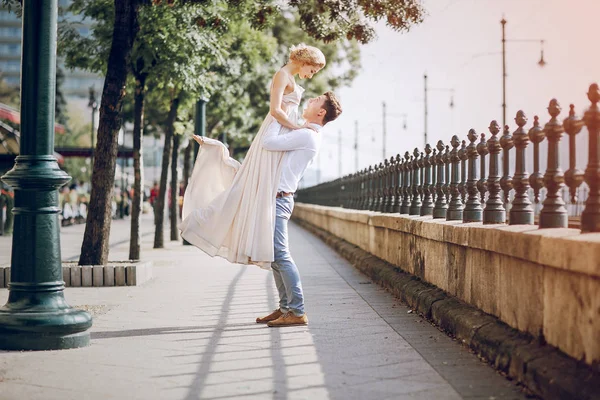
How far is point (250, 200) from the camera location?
7.82 meters

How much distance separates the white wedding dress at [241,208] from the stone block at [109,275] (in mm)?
3632

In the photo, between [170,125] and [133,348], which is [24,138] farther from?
[170,125]

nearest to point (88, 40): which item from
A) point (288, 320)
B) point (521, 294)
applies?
point (288, 320)

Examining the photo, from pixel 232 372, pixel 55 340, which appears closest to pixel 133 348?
pixel 55 340

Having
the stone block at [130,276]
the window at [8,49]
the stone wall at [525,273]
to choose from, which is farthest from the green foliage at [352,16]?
the window at [8,49]

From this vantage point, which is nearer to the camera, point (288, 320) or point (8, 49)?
point (288, 320)

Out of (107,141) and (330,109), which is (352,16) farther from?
(330,109)

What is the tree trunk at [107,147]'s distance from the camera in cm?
1149

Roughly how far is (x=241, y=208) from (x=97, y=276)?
4114 mm

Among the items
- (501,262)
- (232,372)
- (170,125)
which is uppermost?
(170,125)

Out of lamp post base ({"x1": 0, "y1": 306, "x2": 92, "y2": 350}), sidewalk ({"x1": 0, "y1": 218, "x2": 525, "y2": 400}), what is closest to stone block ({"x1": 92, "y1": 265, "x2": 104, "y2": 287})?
sidewalk ({"x1": 0, "y1": 218, "x2": 525, "y2": 400})

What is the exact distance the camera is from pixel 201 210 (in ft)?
26.1

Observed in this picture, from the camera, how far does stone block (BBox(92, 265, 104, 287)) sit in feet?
37.4

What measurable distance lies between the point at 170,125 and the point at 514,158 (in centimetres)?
1375
